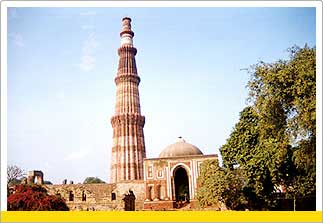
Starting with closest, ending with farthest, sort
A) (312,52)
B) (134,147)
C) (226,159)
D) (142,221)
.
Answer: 1. (142,221)
2. (312,52)
3. (226,159)
4. (134,147)

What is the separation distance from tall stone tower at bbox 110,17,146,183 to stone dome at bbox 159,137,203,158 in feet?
14.7

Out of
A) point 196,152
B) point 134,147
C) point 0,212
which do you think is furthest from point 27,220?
point 134,147

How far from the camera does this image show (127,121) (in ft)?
91.4

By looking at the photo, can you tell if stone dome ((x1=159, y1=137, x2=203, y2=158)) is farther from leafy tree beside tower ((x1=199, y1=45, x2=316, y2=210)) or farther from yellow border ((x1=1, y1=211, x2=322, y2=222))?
yellow border ((x1=1, y1=211, x2=322, y2=222))

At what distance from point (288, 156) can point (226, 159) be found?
3491 mm

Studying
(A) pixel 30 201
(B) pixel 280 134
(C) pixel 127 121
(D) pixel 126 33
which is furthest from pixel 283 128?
(D) pixel 126 33

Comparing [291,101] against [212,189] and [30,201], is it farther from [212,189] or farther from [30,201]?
[30,201]

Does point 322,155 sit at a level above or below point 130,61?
below

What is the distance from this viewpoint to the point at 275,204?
17562mm

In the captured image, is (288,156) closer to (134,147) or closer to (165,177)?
(165,177)

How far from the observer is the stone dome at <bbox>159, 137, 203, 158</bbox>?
74.0ft

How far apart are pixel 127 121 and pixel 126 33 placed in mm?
6355

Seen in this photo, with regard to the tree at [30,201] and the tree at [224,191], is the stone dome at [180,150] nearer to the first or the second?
the tree at [224,191]

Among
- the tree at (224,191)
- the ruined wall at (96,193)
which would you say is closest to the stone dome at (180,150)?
the ruined wall at (96,193)
